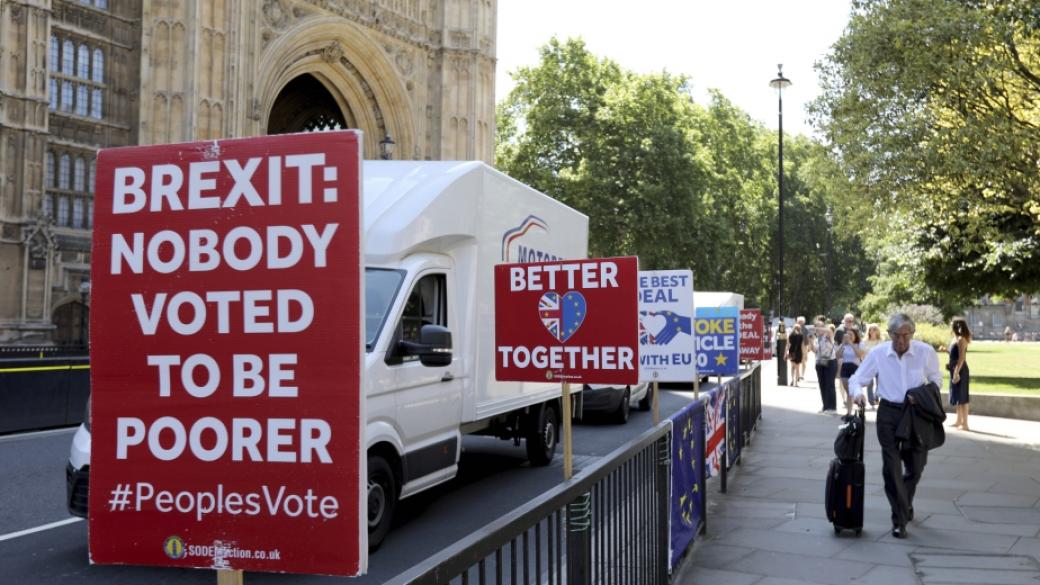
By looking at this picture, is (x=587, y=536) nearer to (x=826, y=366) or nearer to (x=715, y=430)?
(x=715, y=430)

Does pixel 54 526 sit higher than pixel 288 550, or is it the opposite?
pixel 288 550

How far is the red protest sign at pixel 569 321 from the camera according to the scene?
695cm

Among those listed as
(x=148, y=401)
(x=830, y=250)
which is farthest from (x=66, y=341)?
(x=830, y=250)

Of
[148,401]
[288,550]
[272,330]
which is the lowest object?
[288,550]

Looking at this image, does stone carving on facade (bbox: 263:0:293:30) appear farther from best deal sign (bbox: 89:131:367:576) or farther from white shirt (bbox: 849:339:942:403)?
best deal sign (bbox: 89:131:367:576)

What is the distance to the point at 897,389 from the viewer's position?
785 centimetres

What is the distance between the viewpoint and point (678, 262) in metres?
44.7

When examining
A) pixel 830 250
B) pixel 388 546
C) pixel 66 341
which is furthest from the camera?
pixel 830 250

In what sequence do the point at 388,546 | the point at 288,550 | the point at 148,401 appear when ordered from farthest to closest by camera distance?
the point at 388,546 → the point at 148,401 → the point at 288,550

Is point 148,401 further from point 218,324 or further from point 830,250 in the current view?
point 830,250

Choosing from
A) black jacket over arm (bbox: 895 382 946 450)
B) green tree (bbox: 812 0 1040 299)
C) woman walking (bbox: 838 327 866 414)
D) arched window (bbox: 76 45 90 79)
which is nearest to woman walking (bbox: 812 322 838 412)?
woman walking (bbox: 838 327 866 414)

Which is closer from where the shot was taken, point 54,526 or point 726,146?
point 54,526

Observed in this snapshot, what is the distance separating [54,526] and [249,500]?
593 centimetres

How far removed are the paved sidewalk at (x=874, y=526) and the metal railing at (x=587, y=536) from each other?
3.46 ft
